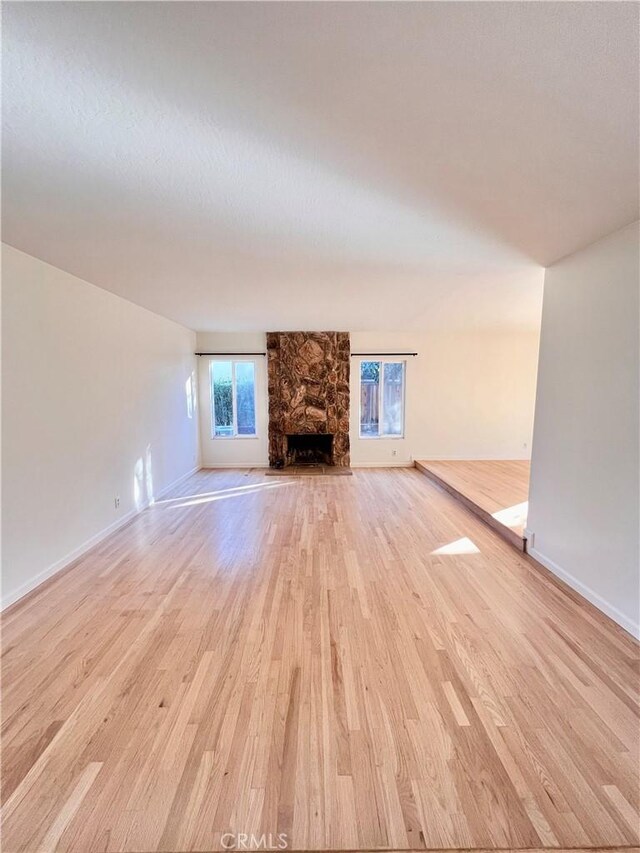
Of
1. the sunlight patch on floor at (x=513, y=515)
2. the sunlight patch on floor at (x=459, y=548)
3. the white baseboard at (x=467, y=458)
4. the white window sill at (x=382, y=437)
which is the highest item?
the white window sill at (x=382, y=437)

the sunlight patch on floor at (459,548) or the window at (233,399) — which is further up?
the window at (233,399)

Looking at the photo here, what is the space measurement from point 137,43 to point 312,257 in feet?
5.46

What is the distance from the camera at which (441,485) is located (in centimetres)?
505

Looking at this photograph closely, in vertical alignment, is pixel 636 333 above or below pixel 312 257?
below

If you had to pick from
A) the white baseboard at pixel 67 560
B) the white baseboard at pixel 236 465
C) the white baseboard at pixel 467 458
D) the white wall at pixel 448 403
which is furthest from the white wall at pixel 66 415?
the white baseboard at pixel 467 458

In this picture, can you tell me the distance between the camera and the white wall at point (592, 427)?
2.03 metres

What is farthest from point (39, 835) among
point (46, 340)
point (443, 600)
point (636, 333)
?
point (636, 333)

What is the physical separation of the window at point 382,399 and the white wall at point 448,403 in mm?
139

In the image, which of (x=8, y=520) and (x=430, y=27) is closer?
(x=430, y=27)

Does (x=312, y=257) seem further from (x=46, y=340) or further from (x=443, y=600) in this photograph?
(x=443, y=600)

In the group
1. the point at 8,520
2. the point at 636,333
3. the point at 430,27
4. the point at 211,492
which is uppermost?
the point at 430,27

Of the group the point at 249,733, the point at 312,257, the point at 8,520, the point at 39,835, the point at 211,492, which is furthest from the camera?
the point at 211,492

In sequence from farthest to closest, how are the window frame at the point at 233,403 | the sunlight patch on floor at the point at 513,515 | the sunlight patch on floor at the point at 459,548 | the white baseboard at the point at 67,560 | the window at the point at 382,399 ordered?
the window at the point at 382,399, the window frame at the point at 233,403, the sunlight patch on floor at the point at 513,515, the sunlight patch on floor at the point at 459,548, the white baseboard at the point at 67,560

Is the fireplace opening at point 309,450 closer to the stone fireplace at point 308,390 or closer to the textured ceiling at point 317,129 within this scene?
the stone fireplace at point 308,390
